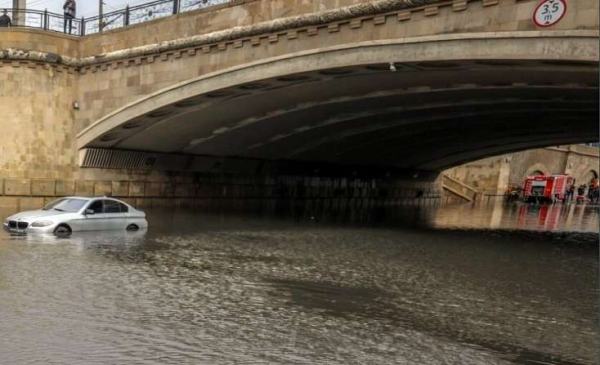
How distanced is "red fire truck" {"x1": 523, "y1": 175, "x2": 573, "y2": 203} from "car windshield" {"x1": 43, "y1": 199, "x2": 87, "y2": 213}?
48.3 m

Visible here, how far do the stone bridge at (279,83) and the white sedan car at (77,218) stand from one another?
505 cm

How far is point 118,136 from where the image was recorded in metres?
22.9

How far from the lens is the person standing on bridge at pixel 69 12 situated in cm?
2320

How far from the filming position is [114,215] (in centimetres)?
1513

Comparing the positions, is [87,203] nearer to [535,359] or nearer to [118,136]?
[118,136]

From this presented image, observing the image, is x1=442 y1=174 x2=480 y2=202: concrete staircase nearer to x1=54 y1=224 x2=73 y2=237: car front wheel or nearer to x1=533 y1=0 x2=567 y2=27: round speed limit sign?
x1=533 y1=0 x2=567 y2=27: round speed limit sign

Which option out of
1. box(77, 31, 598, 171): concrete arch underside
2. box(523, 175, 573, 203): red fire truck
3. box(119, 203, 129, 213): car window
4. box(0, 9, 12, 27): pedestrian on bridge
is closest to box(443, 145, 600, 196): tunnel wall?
box(523, 175, 573, 203): red fire truck

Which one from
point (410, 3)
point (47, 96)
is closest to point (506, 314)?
point (410, 3)

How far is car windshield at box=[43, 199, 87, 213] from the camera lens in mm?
14406

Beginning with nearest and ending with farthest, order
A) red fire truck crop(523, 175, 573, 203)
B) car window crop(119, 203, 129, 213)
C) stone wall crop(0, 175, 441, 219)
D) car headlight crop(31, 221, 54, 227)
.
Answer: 1. car headlight crop(31, 221, 54, 227)
2. car window crop(119, 203, 129, 213)
3. stone wall crop(0, 175, 441, 219)
4. red fire truck crop(523, 175, 573, 203)

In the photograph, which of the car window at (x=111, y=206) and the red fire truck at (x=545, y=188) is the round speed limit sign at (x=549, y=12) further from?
the red fire truck at (x=545, y=188)

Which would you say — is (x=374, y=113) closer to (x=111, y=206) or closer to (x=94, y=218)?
(x=111, y=206)

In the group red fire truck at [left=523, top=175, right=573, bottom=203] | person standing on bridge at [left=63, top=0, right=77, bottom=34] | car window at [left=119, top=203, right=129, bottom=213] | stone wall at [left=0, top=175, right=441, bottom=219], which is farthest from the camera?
red fire truck at [left=523, top=175, right=573, bottom=203]

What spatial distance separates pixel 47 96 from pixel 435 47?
648 inches
